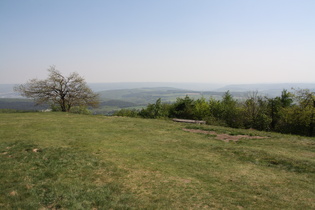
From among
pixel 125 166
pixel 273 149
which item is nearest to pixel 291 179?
pixel 273 149

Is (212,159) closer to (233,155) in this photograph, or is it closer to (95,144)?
(233,155)

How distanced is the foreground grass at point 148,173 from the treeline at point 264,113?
19.4 m

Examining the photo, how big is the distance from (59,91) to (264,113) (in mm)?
44260

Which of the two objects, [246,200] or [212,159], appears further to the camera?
[212,159]

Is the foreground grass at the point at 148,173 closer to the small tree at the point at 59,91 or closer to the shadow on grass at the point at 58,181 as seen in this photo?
the shadow on grass at the point at 58,181

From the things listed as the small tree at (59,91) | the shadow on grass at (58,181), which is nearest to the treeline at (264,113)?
the small tree at (59,91)

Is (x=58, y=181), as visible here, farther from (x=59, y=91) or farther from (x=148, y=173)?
(x=59, y=91)

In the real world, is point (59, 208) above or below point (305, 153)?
above

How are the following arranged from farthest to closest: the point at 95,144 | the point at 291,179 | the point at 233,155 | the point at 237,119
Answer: the point at 237,119 → the point at 95,144 → the point at 233,155 → the point at 291,179

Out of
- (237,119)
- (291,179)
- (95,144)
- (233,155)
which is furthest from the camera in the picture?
(237,119)

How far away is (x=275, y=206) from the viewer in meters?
6.18

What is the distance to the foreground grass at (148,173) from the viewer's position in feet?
20.7

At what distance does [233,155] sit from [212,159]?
6.17 ft

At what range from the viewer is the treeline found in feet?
110
